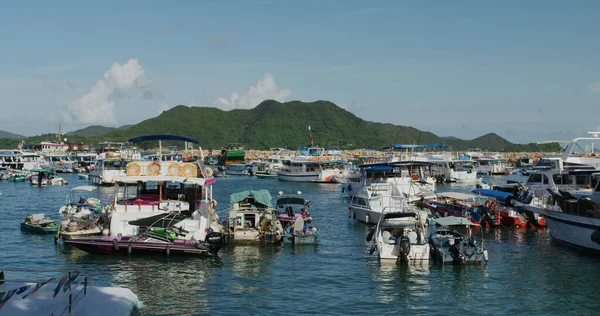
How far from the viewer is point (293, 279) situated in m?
29.5

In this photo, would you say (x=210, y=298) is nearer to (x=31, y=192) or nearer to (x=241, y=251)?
(x=241, y=251)

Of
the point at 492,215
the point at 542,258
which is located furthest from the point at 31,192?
the point at 542,258

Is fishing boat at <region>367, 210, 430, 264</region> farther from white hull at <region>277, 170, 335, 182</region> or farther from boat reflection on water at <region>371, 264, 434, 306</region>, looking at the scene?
white hull at <region>277, 170, 335, 182</region>

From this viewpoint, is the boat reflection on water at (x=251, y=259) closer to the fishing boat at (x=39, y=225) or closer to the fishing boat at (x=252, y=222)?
the fishing boat at (x=252, y=222)

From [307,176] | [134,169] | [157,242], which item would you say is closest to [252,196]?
[134,169]

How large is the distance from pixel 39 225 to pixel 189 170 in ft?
44.7

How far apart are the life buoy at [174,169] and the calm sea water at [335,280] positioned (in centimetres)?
580

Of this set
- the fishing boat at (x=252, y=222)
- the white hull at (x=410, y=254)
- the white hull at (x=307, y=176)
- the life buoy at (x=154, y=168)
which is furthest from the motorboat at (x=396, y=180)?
the white hull at (x=307, y=176)

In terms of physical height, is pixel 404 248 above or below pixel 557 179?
below

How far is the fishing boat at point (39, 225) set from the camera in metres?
42.3

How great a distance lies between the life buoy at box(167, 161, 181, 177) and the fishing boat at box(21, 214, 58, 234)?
1165 cm

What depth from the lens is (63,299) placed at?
1753cm

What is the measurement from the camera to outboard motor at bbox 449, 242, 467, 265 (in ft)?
101

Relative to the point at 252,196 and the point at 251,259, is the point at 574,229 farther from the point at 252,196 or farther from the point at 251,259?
the point at 252,196
